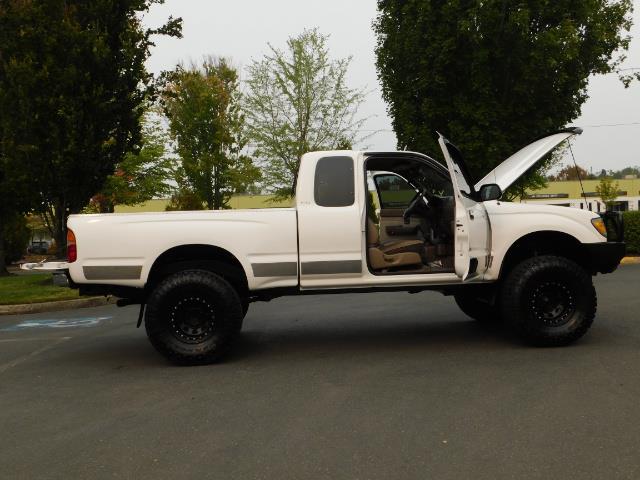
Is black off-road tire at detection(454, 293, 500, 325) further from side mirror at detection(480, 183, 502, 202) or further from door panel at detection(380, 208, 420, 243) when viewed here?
side mirror at detection(480, 183, 502, 202)

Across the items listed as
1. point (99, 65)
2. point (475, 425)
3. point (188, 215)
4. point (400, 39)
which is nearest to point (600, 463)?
point (475, 425)

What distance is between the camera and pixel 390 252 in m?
6.40

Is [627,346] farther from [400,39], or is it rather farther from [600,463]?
[400,39]

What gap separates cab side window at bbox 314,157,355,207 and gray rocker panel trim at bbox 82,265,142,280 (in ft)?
6.26

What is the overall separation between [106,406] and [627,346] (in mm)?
4929

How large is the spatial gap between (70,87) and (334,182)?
9.07 metres

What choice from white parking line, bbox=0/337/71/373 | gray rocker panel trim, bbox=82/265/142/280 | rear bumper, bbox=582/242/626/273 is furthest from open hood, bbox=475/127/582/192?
white parking line, bbox=0/337/71/373

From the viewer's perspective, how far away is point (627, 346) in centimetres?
599

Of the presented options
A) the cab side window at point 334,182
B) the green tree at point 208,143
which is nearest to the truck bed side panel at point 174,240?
the cab side window at point 334,182

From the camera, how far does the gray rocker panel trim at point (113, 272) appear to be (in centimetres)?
575

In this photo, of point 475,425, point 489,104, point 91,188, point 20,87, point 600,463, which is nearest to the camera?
point 600,463

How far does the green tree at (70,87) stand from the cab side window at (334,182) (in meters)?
8.39

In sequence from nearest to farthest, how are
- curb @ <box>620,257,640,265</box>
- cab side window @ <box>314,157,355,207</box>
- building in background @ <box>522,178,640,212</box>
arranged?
cab side window @ <box>314,157,355,207</box>
curb @ <box>620,257,640,265</box>
building in background @ <box>522,178,640,212</box>

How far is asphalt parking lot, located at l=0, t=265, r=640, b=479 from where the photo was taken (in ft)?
11.2
